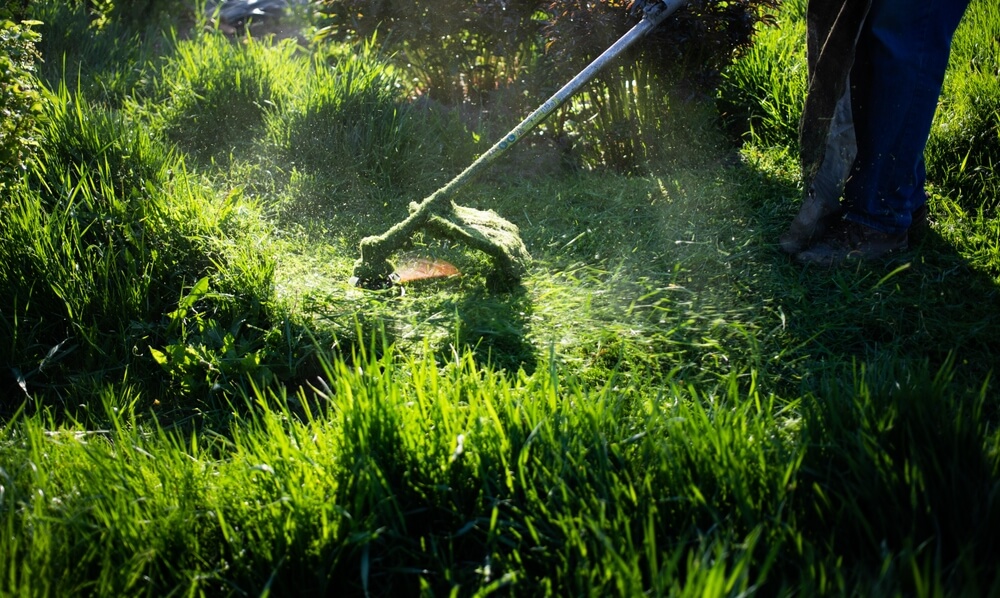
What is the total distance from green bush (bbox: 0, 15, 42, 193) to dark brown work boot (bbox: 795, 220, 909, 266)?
309cm

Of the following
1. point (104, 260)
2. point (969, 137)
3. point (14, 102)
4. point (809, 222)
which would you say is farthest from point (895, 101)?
point (14, 102)

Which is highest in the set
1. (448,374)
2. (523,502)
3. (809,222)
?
(809,222)

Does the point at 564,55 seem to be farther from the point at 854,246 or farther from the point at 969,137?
the point at 969,137

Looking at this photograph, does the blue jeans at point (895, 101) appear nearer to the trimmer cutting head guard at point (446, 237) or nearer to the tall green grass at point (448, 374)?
the tall green grass at point (448, 374)

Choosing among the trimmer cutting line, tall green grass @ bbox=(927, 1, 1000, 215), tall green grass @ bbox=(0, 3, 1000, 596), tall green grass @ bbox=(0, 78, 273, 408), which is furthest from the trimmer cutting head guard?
tall green grass @ bbox=(927, 1, 1000, 215)

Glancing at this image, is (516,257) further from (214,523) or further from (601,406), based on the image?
(214,523)

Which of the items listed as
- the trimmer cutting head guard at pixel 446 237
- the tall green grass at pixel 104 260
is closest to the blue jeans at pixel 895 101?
the trimmer cutting head guard at pixel 446 237

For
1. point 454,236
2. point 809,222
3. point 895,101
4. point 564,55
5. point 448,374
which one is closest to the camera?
point 448,374

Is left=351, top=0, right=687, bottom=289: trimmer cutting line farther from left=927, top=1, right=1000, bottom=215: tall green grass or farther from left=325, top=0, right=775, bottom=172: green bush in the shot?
left=927, top=1, right=1000, bottom=215: tall green grass

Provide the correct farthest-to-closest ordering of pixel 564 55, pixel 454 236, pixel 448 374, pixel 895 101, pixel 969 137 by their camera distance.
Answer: pixel 564 55 → pixel 969 137 → pixel 454 236 → pixel 895 101 → pixel 448 374

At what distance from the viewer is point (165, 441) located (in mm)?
2117

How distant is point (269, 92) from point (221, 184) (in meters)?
0.98

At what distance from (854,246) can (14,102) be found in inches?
131

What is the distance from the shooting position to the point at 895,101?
3.04m
